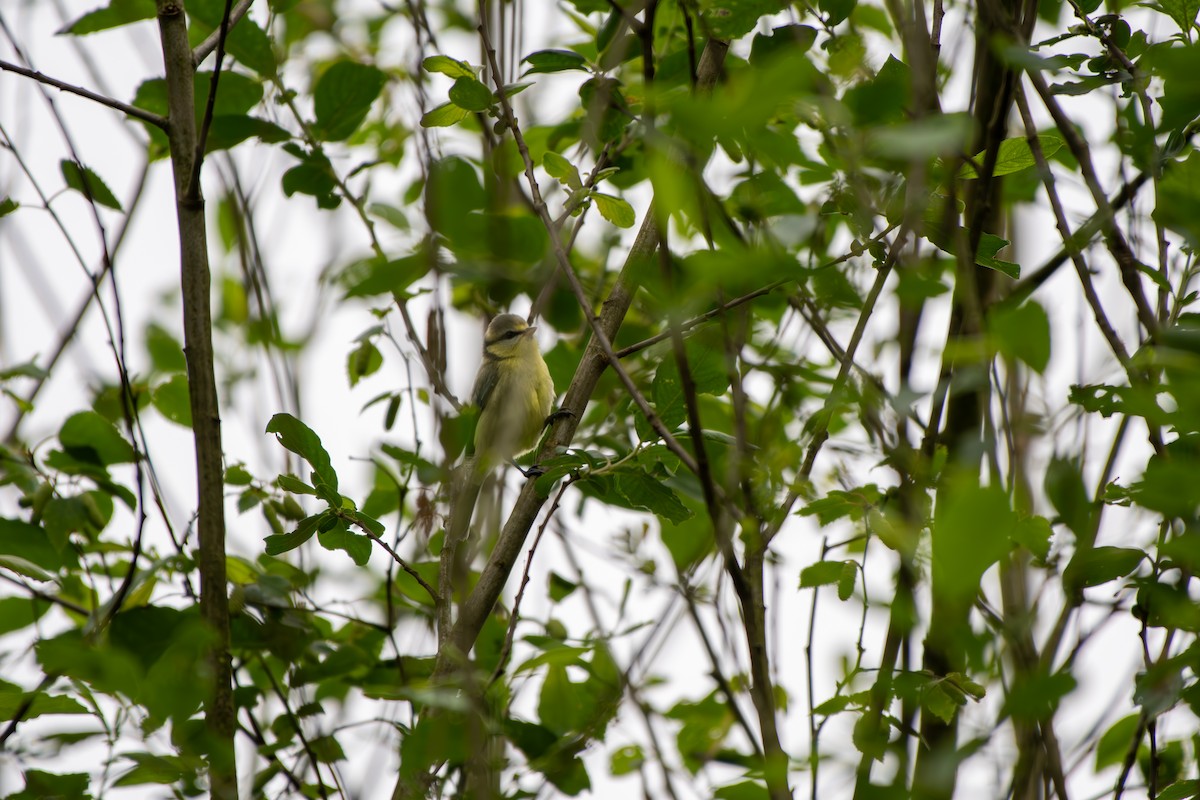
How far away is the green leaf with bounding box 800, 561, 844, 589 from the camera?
255 centimetres

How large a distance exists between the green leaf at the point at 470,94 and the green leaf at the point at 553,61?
284mm

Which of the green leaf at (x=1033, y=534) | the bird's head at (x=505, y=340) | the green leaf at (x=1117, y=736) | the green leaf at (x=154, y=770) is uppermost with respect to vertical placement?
the bird's head at (x=505, y=340)

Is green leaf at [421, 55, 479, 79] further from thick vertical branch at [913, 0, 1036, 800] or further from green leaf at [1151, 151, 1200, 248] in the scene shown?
green leaf at [1151, 151, 1200, 248]

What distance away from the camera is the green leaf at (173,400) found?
11.8 feet

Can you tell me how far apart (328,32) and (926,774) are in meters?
5.02

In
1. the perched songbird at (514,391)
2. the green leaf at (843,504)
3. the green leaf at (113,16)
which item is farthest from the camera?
the perched songbird at (514,391)

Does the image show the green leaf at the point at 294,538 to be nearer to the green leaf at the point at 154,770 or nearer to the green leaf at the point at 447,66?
the green leaf at the point at 154,770

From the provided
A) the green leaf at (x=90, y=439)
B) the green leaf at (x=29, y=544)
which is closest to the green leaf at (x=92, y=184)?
the green leaf at (x=90, y=439)

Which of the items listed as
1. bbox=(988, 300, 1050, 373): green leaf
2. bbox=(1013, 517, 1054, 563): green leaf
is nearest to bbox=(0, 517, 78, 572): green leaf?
bbox=(1013, 517, 1054, 563): green leaf

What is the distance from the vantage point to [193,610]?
3.34 meters

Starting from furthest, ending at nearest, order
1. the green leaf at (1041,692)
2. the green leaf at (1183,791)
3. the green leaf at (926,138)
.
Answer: the green leaf at (1183,791), the green leaf at (1041,692), the green leaf at (926,138)

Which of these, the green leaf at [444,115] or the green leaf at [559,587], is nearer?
the green leaf at [444,115]

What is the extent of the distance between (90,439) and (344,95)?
142cm

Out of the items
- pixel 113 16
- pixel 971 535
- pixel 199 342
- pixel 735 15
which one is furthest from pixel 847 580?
pixel 113 16
